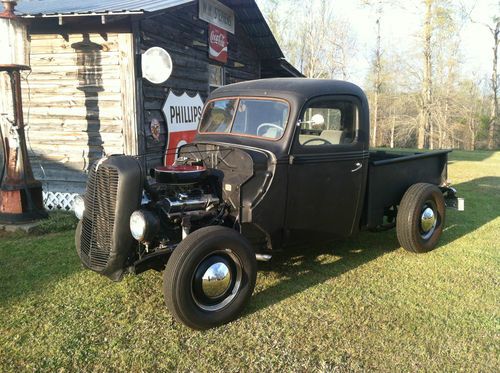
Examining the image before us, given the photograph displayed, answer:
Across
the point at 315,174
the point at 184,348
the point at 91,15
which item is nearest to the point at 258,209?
the point at 315,174

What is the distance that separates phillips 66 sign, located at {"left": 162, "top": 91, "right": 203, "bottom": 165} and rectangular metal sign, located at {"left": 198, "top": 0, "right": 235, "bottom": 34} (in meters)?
1.68

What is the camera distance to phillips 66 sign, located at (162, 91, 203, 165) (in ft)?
26.1

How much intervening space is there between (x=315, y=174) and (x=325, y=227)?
582mm

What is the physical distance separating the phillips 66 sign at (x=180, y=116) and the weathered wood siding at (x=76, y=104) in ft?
3.38

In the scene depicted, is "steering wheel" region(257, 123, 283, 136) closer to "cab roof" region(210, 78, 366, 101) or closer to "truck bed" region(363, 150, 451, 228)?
"cab roof" region(210, 78, 366, 101)

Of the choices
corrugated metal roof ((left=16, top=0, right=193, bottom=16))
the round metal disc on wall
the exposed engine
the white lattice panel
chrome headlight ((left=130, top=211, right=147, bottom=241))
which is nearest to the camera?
chrome headlight ((left=130, top=211, right=147, bottom=241))

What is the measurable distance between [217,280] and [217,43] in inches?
291

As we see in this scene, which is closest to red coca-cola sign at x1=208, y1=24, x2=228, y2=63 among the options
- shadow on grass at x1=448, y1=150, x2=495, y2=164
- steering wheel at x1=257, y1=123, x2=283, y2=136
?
steering wheel at x1=257, y1=123, x2=283, y2=136

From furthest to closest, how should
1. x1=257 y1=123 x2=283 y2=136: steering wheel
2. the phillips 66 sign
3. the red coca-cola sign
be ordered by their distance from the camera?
the red coca-cola sign, the phillips 66 sign, x1=257 y1=123 x2=283 y2=136: steering wheel

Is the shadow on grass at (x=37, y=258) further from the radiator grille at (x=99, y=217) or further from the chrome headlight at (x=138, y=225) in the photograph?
the chrome headlight at (x=138, y=225)

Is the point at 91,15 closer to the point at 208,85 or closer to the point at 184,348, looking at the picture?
the point at 208,85

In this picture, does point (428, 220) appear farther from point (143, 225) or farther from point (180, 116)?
point (180, 116)

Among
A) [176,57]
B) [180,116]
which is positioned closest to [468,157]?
[180,116]

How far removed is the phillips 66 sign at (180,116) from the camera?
7.95 m
